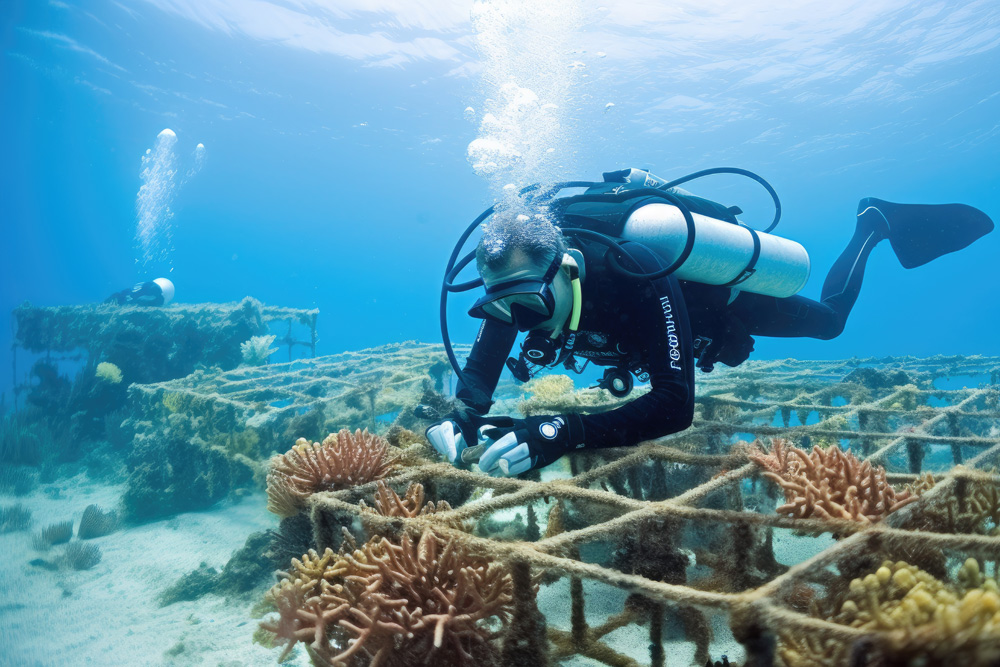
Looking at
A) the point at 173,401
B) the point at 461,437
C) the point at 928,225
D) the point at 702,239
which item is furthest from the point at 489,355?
the point at 173,401

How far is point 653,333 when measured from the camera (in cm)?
328


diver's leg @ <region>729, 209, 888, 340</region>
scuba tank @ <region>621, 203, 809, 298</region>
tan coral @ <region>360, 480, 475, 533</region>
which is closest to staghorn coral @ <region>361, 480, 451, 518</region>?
tan coral @ <region>360, 480, 475, 533</region>

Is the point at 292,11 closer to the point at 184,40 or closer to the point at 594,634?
the point at 184,40

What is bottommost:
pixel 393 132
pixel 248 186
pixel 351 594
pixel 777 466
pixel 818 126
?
pixel 351 594

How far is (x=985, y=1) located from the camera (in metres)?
24.2

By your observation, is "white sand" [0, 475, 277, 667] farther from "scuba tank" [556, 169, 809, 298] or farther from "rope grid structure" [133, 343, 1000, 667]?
"scuba tank" [556, 169, 809, 298]

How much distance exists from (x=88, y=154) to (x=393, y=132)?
189ft

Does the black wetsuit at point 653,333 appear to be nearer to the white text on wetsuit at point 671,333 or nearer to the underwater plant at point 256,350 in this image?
the white text on wetsuit at point 671,333

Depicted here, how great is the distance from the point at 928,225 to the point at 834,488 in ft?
23.3

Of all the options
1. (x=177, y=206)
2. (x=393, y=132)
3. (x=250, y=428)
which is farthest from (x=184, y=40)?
(x=177, y=206)

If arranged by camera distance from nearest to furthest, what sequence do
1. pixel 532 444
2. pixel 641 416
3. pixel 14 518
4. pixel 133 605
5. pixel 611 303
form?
pixel 532 444 < pixel 641 416 < pixel 611 303 < pixel 133 605 < pixel 14 518

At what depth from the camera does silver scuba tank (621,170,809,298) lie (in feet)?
12.3

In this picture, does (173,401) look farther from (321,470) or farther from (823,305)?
(823,305)

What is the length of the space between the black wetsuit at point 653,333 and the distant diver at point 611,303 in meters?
0.01
